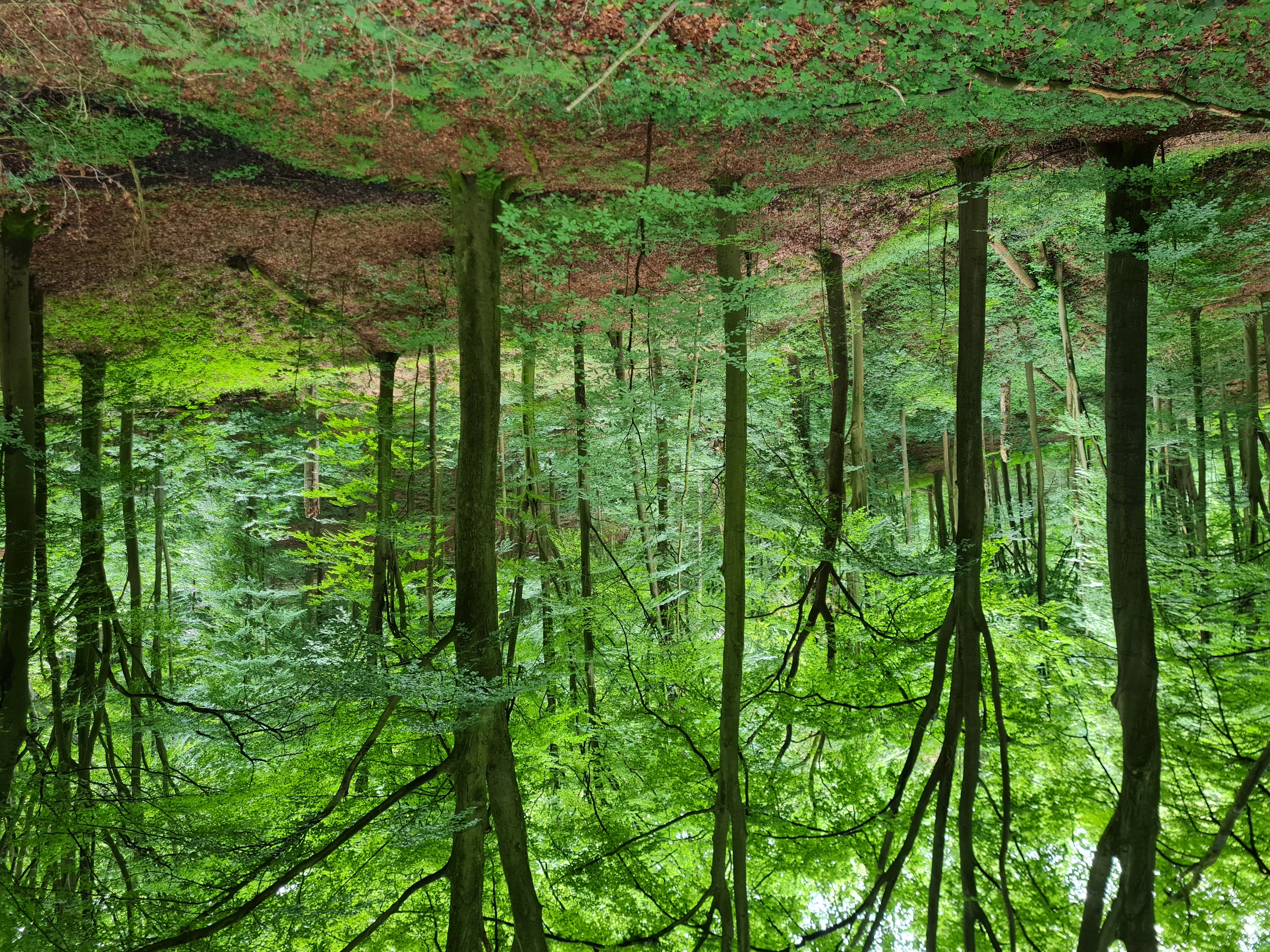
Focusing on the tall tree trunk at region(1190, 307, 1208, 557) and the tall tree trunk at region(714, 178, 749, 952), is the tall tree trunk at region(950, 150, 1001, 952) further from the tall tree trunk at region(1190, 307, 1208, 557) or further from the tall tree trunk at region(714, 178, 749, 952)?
the tall tree trunk at region(1190, 307, 1208, 557)

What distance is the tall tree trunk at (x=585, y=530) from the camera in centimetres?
582

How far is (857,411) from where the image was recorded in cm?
661

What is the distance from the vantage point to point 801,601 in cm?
468

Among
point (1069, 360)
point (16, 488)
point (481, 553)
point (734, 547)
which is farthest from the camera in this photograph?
point (1069, 360)

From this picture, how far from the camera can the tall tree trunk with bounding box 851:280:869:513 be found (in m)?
6.48

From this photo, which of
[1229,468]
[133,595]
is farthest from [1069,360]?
[133,595]

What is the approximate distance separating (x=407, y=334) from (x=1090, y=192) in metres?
4.78

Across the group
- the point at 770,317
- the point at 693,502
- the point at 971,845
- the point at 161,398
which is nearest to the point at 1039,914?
the point at 971,845

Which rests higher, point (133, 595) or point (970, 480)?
point (970, 480)

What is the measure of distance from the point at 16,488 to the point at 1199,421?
43.6ft

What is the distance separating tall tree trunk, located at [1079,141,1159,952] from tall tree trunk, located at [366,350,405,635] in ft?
18.1

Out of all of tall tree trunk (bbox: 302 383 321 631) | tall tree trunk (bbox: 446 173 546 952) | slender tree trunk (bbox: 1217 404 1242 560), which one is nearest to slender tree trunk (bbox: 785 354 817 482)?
slender tree trunk (bbox: 1217 404 1242 560)

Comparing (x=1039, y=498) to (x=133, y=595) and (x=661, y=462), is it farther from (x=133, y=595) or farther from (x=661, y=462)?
(x=133, y=595)

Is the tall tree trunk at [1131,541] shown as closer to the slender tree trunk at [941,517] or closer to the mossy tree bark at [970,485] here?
the mossy tree bark at [970,485]
